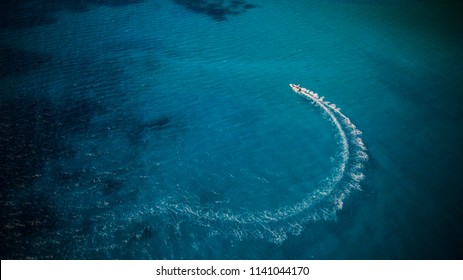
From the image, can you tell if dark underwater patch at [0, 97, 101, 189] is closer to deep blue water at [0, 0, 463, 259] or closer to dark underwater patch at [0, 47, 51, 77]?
deep blue water at [0, 0, 463, 259]

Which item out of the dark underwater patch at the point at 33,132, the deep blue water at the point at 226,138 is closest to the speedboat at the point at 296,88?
the deep blue water at the point at 226,138

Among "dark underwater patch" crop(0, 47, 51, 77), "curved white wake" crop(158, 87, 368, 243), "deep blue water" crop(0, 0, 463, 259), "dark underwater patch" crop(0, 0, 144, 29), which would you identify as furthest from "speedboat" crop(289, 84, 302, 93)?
"dark underwater patch" crop(0, 0, 144, 29)

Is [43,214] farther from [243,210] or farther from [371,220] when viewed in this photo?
[371,220]

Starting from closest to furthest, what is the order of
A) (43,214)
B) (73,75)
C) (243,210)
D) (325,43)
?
1. (43,214)
2. (243,210)
3. (73,75)
4. (325,43)

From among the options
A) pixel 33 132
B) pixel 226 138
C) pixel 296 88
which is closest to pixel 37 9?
pixel 33 132

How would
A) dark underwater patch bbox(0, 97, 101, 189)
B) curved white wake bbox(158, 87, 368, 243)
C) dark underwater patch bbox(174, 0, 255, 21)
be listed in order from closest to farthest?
curved white wake bbox(158, 87, 368, 243) < dark underwater patch bbox(0, 97, 101, 189) < dark underwater patch bbox(174, 0, 255, 21)

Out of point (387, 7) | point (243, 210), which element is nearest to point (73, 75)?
point (243, 210)
